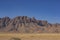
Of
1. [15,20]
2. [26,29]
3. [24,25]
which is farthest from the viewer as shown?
[15,20]

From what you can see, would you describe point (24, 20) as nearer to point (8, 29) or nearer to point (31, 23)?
point (31, 23)

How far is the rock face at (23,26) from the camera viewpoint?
137 m

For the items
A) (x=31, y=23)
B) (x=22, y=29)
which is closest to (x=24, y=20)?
(x=31, y=23)

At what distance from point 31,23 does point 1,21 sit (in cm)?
2961

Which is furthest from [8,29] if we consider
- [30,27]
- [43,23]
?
[43,23]

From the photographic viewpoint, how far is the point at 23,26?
468 feet

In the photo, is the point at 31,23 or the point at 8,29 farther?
the point at 31,23

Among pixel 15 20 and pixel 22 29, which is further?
pixel 15 20

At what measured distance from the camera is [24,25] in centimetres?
14488

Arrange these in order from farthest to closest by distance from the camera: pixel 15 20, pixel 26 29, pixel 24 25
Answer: pixel 15 20, pixel 24 25, pixel 26 29

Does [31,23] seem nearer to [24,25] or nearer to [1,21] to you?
[24,25]

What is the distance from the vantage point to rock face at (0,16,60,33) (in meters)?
137

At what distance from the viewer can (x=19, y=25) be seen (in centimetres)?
14512

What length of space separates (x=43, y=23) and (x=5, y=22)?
34340 millimetres
